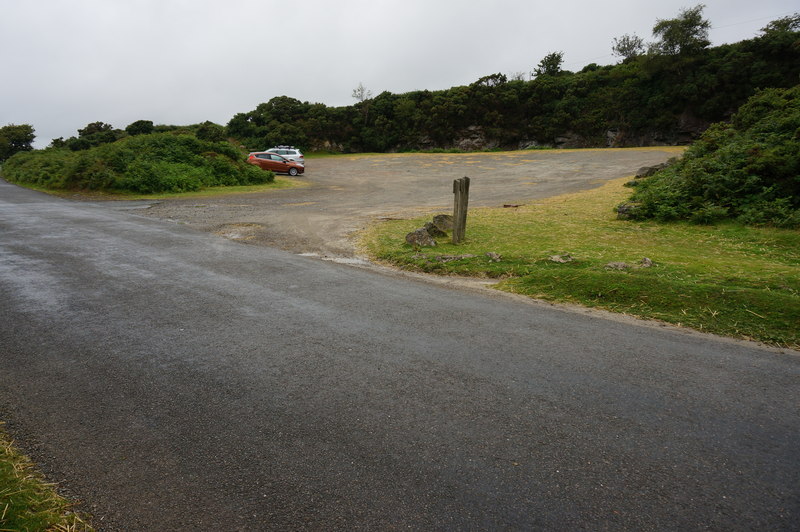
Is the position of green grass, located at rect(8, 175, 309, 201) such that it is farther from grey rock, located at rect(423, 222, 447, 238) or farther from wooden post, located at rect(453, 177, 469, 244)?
wooden post, located at rect(453, 177, 469, 244)

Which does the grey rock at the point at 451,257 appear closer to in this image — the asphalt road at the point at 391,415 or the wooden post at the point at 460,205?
the wooden post at the point at 460,205

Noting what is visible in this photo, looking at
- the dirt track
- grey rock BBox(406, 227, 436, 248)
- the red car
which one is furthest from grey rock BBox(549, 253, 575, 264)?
the red car

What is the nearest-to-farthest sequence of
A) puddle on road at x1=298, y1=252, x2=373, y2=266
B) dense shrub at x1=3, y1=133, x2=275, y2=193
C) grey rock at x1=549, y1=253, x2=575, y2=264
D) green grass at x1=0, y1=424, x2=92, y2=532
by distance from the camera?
green grass at x1=0, y1=424, x2=92, y2=532, grey rock at x1=549, y1=253, x2=575, y2=264, puddle on road at x1=298, y1=252, x2=373, y2=266, dense shrub at x1=3, y1=133, x2=275, y2=193

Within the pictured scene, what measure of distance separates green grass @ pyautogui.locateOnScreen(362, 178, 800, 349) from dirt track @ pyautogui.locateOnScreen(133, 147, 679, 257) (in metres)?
2.15

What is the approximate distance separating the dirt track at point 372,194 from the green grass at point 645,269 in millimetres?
2151

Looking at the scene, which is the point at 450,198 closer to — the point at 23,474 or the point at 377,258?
the point at 377,258

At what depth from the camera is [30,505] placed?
214 cm

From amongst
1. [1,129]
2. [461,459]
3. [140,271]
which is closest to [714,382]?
[461,459]

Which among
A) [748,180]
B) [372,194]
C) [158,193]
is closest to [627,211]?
[748,180]

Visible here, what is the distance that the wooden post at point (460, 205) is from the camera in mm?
9375

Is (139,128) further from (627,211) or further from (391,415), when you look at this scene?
(391,415)

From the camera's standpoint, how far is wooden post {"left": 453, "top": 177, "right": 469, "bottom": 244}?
9.38 m

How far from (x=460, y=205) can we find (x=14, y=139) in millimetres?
62970

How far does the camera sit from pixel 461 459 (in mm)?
2600
